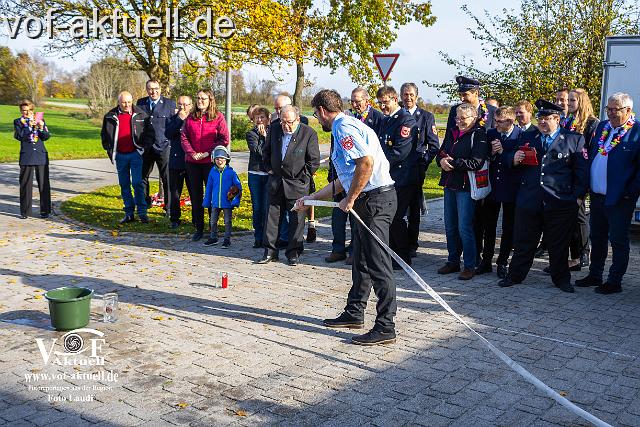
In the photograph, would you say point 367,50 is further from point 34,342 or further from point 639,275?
point 34,342

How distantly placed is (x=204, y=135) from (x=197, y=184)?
0.77 metres

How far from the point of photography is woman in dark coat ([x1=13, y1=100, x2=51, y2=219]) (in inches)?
461

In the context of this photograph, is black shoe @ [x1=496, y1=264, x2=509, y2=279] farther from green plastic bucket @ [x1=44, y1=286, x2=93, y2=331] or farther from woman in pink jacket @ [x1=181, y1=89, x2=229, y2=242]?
green plastic bucket @ [x1=44, y1=286, x2=93, y2=331]

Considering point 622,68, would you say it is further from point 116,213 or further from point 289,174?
point 116,213

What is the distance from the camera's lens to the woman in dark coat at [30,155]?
11.7m

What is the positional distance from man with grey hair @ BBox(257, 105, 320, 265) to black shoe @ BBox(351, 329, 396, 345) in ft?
10.3

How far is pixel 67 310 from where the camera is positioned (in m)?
6.00

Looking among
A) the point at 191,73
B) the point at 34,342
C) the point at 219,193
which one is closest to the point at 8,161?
the point at 191,73

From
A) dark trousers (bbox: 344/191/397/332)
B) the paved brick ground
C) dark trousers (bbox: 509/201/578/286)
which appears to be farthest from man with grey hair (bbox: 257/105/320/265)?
dark trousers (bbox: 344/191/397/332)

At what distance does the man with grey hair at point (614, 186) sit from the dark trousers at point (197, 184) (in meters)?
5.47

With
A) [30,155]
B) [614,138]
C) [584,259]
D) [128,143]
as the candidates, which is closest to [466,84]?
[614,138]

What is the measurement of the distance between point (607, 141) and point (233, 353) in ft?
16.1

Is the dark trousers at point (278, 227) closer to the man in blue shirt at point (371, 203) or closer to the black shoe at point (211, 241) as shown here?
the black shoe at point (211, 241)

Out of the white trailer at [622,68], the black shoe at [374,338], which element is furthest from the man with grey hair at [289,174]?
the white trailer at [622,68]
